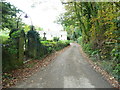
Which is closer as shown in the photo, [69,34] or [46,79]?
[46,79]

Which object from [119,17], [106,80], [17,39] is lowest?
[106,80]

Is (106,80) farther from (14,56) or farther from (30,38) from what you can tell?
(30,38)

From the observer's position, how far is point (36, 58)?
26.7ft

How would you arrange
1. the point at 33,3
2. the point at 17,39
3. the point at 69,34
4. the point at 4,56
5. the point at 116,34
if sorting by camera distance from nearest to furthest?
the point at 4,56 < the point at 116,34 < the point at 17,39 < the point at 33,3 < the point at 69,34

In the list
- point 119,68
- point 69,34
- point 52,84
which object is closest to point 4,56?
Result: point 52,84

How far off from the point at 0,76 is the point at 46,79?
1.98 m

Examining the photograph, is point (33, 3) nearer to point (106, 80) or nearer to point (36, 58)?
point (36, 58)

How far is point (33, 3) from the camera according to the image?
1006 centimetres

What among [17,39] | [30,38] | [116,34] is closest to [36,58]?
[30,38]

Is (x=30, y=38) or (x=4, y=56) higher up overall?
(x=30, y=38)

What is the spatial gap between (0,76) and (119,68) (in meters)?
5.34

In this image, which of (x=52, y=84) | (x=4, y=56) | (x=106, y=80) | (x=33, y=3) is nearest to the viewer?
(x=52, y=84)

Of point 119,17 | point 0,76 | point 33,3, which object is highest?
point 33,3

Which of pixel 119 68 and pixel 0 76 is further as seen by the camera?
pixel 119 68
